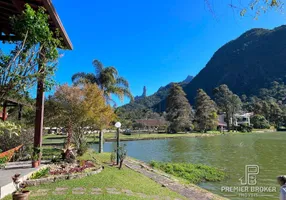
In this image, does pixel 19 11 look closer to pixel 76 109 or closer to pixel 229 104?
pixel 76 109

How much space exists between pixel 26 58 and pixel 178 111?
48133 millimetres

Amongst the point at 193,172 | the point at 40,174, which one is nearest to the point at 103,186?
the point at 40,174

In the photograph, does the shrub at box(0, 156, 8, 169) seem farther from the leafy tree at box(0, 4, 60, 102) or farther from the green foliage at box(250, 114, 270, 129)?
the green foliage at box(250, 114, 270, 129)

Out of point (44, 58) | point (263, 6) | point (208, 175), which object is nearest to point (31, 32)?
point (44, 58)

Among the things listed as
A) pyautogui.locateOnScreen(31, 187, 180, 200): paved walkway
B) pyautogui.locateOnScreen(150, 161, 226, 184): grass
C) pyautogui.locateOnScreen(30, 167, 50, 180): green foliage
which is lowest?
pyautogui.locateOnScreen(150, 161, 226, 184): grass

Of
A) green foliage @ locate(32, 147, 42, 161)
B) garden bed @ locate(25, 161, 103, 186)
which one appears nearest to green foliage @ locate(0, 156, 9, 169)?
green foliage @ locate(32, 147, 42, 161)

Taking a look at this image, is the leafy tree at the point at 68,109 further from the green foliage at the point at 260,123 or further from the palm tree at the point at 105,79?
the green foliage at the point at 260,123

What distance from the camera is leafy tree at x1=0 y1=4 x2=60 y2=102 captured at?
3.46 metres

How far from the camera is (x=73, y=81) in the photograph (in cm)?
1528

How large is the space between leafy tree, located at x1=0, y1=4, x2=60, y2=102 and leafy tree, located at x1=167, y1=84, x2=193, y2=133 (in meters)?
43.7

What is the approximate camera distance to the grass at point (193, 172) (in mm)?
10156

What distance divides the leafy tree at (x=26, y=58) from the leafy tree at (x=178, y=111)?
43664 millimetres

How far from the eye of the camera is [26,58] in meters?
3.74

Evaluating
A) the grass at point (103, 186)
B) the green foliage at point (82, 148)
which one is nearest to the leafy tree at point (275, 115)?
the green foliage at point (82, 148)
